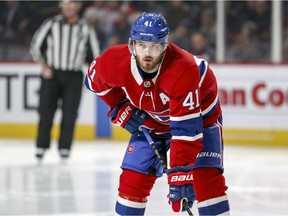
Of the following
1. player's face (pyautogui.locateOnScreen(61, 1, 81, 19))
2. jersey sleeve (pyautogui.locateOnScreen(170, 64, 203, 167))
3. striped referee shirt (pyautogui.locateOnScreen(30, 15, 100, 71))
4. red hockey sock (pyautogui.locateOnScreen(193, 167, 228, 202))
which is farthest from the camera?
striped referee shirt (pyautogui.locateOnScreen(30, 15, 100, 71))

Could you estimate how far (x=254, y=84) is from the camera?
395 inches

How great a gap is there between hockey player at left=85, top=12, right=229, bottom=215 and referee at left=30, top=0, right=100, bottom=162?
13.6 feet

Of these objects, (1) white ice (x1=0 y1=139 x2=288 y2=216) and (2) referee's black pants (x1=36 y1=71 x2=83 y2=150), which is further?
(2) referee's black pants (x1=36 y1=71 x2=83 y2=150)

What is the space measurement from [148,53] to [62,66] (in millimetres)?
4698

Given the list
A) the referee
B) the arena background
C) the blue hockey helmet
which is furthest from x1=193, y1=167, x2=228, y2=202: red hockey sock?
the arena background

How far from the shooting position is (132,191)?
4348mm

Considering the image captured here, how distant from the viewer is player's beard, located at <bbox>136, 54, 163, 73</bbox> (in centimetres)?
416

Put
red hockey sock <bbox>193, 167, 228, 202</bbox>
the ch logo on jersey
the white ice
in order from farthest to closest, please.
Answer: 1. the white ice
2. red hockey sock <bbox>193, 167, 228, 202</bbox>
3. the ch logo on jersey

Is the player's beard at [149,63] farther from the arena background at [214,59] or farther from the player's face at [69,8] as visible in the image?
the arena background at [214,59]

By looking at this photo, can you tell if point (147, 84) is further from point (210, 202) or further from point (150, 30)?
point (210, 202)

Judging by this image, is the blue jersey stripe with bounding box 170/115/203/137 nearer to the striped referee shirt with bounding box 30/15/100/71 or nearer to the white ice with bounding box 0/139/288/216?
the white ice with bounding box 0/139/288/216

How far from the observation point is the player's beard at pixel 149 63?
4164 millimetres

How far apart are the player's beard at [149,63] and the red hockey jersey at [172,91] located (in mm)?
27

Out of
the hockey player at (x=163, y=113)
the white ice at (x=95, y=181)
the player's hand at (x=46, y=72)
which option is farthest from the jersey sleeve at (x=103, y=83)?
the player's hand at (x=46, y=72)
